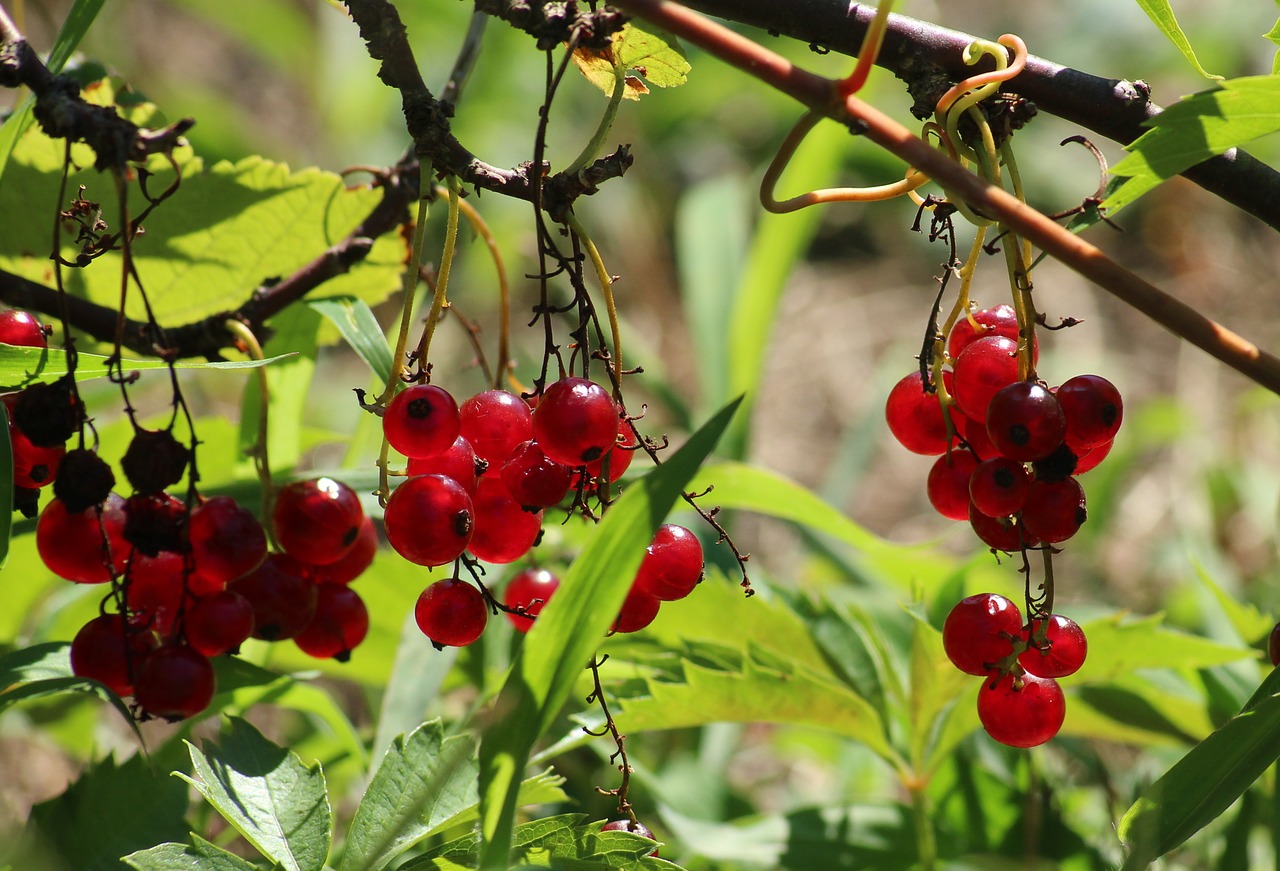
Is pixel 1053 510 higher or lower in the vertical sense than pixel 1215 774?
higher

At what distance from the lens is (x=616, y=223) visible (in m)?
3.60

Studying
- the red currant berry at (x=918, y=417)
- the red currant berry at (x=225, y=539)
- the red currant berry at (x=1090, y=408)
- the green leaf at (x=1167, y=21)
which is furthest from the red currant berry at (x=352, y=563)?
the green leaf at (x=1167, y=21)

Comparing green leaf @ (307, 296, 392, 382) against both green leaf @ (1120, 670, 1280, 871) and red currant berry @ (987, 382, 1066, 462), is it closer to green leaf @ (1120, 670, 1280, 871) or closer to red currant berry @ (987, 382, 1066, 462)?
red currant berry @ (987, 382, 1066, 462)

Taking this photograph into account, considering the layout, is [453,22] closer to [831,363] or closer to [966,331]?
[831,363]

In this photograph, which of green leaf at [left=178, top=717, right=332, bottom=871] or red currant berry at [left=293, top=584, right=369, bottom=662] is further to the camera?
red currant berry at [left=293, top=584, right=369, bottom=662]

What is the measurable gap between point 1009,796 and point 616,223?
2.65 meters

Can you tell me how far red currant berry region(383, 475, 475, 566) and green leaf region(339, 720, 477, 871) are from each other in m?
0.14

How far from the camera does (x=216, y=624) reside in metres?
0.80

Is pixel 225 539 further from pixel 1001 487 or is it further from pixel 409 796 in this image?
pixel 1001 487

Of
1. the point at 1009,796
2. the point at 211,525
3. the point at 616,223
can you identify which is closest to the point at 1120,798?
the point at 1009,796

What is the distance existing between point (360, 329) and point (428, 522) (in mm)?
297

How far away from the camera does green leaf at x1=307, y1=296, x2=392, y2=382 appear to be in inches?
36.0

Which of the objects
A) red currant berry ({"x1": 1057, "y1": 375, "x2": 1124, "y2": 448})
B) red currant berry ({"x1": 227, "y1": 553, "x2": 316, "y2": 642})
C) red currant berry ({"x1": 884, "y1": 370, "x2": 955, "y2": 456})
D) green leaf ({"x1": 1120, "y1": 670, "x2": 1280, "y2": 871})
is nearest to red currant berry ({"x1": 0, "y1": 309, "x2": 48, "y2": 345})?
red currant berry ({"x1": 227, "y1": 553, "x2": 316, "y2": 642})

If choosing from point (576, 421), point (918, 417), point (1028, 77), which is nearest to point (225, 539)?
point (576, 421)
